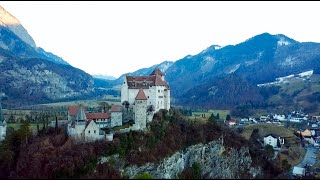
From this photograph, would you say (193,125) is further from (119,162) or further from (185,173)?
(119,162)

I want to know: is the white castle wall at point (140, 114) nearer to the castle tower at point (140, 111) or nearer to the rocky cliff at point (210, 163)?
the castle tower at point (140, 111)

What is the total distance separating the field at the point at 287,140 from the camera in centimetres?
11950

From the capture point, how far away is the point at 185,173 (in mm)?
87688

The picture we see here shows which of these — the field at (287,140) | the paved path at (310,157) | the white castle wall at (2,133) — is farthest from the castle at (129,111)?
the paved path at (310,157)

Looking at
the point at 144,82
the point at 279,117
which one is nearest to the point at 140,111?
the point at 144,82

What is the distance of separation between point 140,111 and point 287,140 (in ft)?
237

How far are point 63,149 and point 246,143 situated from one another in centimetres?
5785

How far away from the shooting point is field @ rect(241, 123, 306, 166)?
392 ft

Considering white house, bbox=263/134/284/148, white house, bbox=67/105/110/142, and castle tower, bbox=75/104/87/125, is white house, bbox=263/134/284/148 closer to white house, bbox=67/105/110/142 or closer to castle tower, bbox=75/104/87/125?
white house, bbox=67/105/110/142

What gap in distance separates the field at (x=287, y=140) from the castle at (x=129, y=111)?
46.9 m

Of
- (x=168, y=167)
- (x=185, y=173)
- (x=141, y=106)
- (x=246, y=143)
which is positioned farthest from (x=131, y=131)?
(x=246, y=143)

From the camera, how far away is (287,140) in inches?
5320

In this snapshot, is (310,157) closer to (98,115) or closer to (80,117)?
(98,115)

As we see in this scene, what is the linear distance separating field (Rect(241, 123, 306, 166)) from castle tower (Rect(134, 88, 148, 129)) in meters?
52.0
